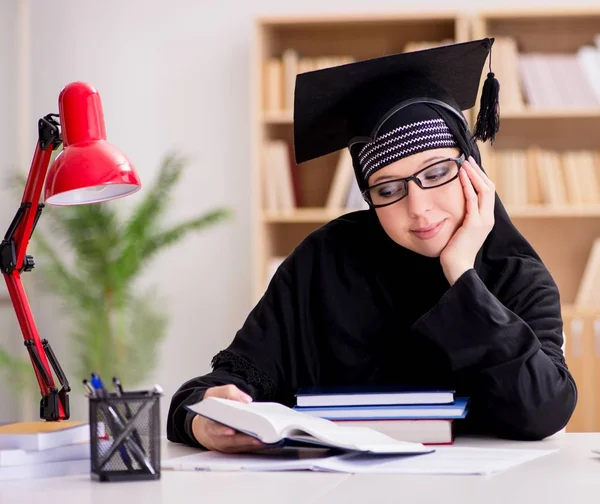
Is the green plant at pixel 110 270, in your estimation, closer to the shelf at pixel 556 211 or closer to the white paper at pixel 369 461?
the shelf at pixel 556 211

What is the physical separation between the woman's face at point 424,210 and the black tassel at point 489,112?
0.19 metres

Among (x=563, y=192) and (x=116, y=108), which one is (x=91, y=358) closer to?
(x=116, y=108)

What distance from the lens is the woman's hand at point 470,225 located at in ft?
5.35

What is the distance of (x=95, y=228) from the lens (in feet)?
14.7

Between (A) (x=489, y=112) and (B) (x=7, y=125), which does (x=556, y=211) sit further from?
(B) (x=7, y=125)

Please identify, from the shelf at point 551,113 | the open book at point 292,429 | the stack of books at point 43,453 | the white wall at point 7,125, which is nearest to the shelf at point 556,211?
the shelf at point 551,113

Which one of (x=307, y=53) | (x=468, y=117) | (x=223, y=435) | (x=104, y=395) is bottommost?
(x=223, y=435)

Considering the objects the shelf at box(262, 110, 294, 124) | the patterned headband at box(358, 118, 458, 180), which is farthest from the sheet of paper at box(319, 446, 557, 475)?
the shelf at box(262, 110, 294, 124)

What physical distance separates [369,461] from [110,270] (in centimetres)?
333

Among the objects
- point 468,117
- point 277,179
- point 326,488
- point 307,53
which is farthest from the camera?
point 307,53

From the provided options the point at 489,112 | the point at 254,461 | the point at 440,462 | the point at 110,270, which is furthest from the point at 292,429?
the point at 110,270

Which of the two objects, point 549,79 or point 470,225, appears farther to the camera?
point 549,79

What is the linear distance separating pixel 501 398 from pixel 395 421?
0.64ft

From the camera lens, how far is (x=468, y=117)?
13.9ft
